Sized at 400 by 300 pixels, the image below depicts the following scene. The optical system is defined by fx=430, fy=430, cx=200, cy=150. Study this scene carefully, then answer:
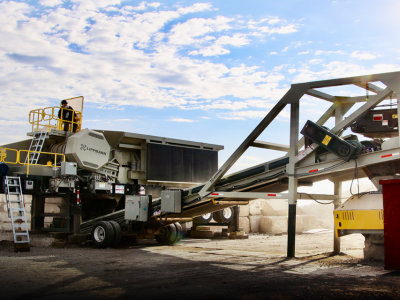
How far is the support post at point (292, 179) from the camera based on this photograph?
33.4ft

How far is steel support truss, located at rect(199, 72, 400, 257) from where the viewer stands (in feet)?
29.0

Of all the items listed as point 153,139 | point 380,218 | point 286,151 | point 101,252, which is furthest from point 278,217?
point 380,218

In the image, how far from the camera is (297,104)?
1026 cm

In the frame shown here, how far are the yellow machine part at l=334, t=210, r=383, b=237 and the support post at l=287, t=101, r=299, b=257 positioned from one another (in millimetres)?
1255

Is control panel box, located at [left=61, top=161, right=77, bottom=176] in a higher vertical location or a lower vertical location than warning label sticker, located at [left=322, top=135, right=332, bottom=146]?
lower

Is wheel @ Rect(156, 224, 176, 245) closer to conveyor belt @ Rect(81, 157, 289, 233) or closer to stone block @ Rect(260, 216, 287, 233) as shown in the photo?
conveyor belt @ Rect(81, 157, 289, 233)

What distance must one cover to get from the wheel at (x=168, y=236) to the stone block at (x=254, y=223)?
854 centimetres

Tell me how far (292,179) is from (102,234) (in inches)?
240

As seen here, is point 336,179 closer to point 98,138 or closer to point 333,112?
point 333,112

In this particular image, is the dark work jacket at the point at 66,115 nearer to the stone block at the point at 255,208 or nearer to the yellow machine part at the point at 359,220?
the yellow machine part at the point at 359,220

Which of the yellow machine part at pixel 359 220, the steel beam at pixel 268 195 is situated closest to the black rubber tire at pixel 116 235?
the steel beam at pixel 268 195

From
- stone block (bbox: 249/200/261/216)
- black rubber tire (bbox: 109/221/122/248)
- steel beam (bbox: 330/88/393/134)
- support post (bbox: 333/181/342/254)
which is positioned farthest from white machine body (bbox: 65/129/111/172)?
stone block (bbox: 249/200/261/216)

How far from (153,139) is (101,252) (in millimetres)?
6344

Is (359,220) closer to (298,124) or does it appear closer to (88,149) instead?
(298,124)
